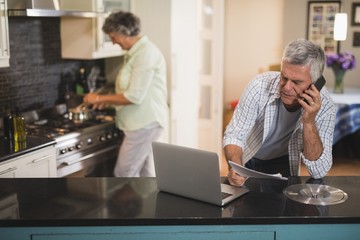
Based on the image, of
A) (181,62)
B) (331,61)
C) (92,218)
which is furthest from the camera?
(331,61)

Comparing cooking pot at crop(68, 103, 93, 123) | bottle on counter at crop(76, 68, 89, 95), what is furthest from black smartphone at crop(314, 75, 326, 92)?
bottle on counter at crop(76, 68, 89, 95)

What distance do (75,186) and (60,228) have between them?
0.37m

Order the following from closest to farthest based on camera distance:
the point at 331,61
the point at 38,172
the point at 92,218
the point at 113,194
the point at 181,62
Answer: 1. the point at 92,218
2. the point at 113,194
3. the point at 38,172
4. the point at 181,62
5. the point at 331,61

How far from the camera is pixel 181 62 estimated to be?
15.3 ft

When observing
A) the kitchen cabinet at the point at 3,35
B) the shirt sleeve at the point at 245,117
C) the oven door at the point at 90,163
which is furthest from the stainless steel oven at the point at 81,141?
the shirt sleeve at the point at 245,117

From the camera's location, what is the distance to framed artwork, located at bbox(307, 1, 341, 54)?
6.55 meters

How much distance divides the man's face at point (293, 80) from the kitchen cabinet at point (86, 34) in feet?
7.08

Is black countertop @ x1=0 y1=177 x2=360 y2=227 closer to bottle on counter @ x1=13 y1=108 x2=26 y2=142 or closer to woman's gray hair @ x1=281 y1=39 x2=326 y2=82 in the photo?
woman's gray hair @ x1=281 y1=39 x2=326 y2=82

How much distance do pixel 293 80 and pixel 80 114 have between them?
222 cm

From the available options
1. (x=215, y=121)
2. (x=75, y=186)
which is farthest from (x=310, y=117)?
(x=215, y=121)

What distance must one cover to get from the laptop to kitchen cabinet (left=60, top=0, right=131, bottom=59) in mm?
2238

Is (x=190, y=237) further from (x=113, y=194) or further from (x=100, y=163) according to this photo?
(x=100, y=163)

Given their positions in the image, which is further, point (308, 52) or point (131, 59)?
point (131, 59)

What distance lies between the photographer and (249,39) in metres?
7.28
